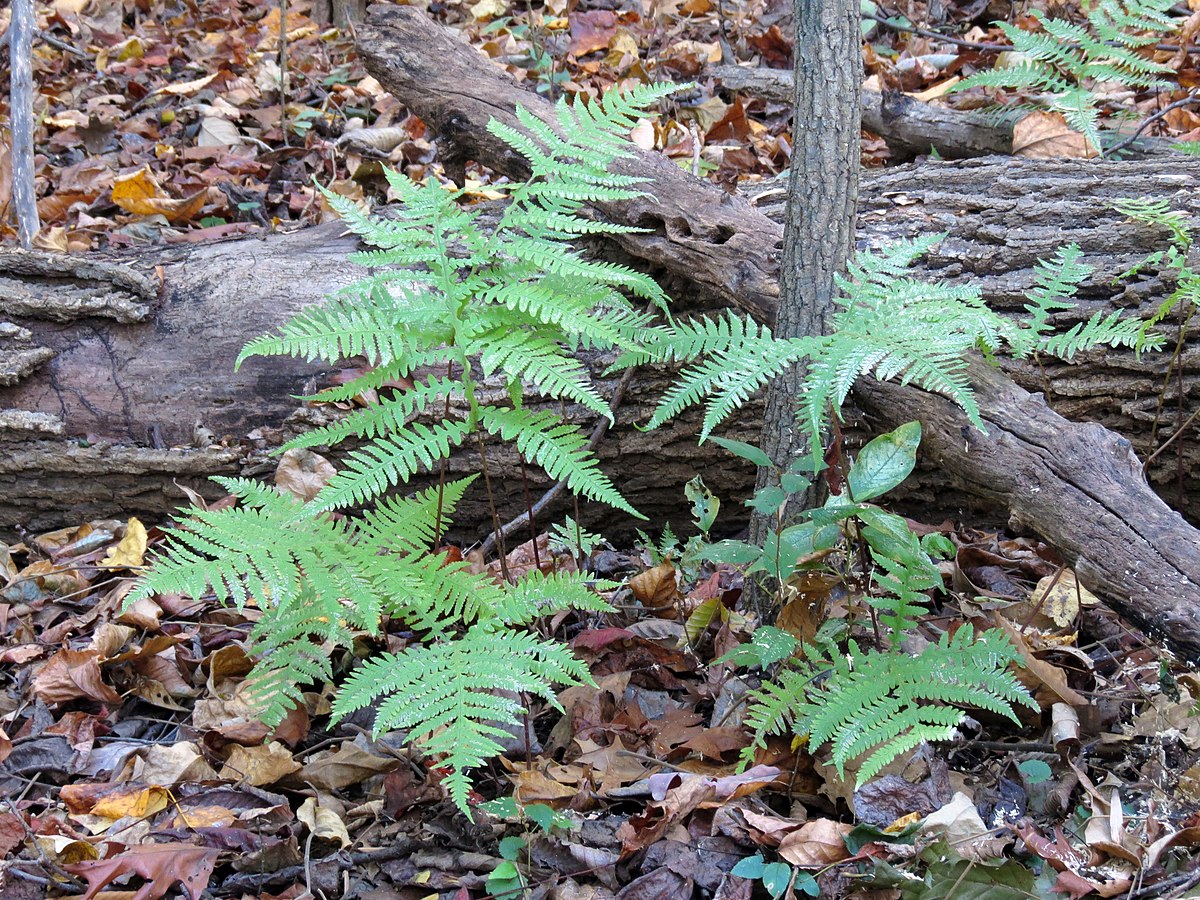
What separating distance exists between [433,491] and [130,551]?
4.68ft

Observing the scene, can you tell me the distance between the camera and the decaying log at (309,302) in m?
3.21

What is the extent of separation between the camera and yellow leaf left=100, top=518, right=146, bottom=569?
337cm

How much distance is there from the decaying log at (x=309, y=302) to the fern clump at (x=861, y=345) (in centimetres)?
52

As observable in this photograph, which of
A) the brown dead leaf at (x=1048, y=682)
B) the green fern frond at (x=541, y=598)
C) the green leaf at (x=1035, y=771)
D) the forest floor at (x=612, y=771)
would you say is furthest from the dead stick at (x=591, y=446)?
the green leaf at (x=1035, y=771)

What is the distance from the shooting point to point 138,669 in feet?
9.60

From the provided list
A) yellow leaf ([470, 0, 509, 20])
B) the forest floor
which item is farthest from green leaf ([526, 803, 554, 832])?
yellow leaf ([470, 0, 509, 20])

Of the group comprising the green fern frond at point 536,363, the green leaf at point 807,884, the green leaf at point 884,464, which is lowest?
the green leaf at point 807,884

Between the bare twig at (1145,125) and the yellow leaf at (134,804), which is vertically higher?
the bare twig at (1145,125)

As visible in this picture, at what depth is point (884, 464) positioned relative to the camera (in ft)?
7.06

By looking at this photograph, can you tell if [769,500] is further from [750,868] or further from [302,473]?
[302,473]

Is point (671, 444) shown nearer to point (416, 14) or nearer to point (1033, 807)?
point (1033, 807)

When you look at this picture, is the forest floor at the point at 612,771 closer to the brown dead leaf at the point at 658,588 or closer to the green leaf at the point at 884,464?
the brown dead leaf at the point at 658,588

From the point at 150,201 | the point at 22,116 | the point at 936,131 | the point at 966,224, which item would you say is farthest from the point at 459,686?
the point at 150,201

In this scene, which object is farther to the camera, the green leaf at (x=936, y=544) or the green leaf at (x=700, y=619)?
the green leaf at (x=700, y=619)
